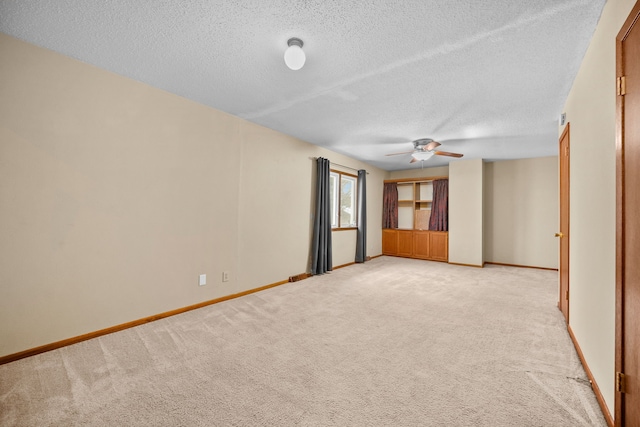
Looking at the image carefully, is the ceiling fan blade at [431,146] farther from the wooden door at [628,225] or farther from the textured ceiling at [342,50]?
the wooden door at [628,225]

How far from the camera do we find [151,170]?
2896 mm

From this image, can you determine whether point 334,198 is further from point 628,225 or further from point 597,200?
point 628,225

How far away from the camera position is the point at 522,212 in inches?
240

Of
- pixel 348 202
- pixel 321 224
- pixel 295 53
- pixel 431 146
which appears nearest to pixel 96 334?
pixel 295 53

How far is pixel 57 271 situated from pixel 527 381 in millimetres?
3661

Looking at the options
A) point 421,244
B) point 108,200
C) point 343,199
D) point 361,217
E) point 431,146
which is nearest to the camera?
point 108,200

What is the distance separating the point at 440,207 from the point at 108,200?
6.42 meters

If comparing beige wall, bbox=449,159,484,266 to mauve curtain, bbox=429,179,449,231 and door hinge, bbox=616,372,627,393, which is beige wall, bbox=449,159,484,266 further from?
door hinge, bbox=616,372,627,393

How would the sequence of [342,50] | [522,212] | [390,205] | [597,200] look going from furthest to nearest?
[390,205] → [522,212] → [342,50] → [597,200]

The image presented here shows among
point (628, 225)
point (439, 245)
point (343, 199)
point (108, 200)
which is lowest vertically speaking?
point (439, 245)

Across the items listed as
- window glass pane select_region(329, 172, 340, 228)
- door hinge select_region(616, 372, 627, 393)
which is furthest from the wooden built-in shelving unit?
door hinge select_region(616, 372, 627, 393)

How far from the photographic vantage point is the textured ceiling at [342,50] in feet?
5.76

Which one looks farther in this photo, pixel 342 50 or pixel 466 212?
pixel 466 212

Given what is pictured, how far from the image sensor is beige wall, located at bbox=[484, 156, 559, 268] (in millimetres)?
5785
